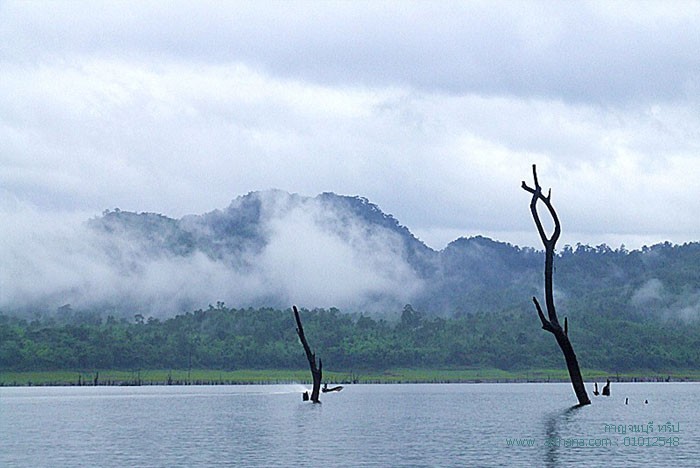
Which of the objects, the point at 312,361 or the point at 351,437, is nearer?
the point at 351,437

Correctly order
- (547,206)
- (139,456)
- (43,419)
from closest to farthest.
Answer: (139,456)
(547,206)
(43,419)

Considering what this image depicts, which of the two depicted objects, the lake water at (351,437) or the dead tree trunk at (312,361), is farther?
the dead tree trunk at (312,361)

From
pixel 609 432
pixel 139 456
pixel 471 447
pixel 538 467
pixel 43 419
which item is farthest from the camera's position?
pixel 43 419

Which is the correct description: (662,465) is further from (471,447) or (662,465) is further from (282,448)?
(282,448)

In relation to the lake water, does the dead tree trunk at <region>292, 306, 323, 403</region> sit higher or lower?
higher

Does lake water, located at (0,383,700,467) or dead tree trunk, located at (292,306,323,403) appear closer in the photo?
lake water, located at (0,383,700,467)

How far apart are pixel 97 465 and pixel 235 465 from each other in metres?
6.57

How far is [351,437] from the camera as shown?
217 ft

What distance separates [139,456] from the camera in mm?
54562

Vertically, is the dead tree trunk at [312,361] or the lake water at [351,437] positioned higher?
the dead tree trunk at [312,361]

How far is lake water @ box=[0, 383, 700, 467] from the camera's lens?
52.2 metres

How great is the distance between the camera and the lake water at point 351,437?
171ft

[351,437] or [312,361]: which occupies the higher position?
[312,361]

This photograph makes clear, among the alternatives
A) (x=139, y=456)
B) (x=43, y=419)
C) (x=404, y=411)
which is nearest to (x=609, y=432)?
(x=139, y=456)
